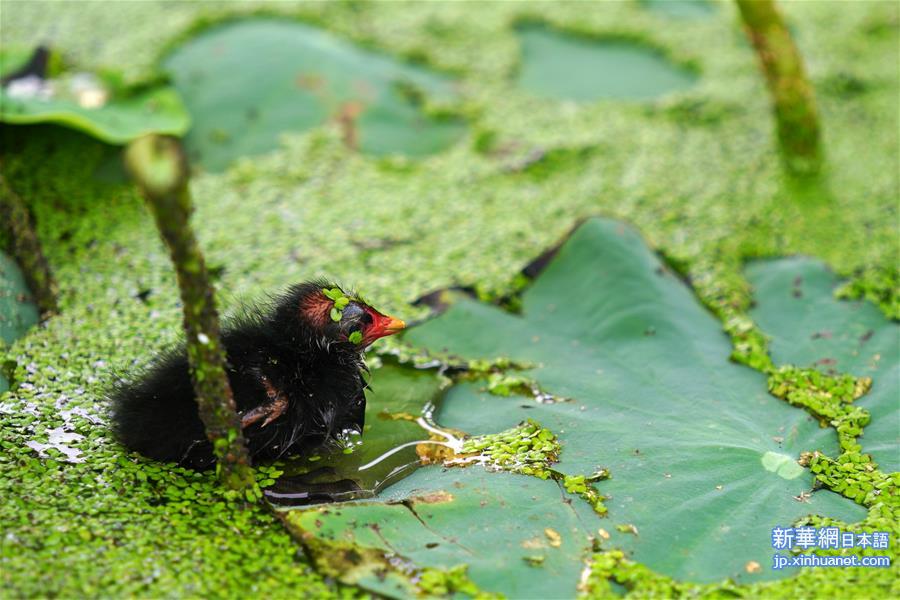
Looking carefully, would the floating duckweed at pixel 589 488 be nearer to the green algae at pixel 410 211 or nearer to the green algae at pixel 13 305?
the green algae at pixel 410 211

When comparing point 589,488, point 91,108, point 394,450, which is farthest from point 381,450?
point 91,108

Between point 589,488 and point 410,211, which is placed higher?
point 410,211

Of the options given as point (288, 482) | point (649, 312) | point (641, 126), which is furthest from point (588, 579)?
point (641, 126)

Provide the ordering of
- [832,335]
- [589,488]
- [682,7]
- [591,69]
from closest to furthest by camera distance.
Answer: [589,488], [832,335], [591,69], [682,7]

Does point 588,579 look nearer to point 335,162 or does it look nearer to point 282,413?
point 282,413

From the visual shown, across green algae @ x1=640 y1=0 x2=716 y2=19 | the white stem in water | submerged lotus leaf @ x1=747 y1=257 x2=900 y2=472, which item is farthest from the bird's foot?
green algae @ x1=640 y1=0 x2=716 y2=19

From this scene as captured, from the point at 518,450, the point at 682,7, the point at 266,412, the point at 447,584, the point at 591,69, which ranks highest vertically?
the point at 682,7

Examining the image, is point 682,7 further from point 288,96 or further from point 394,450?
point 394,450
